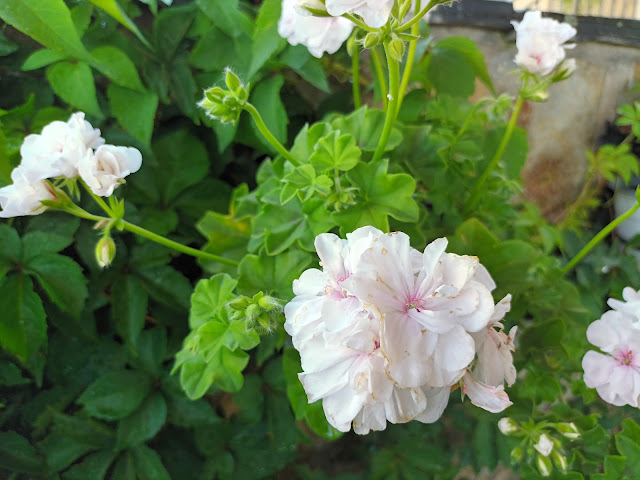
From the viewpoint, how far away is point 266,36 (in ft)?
2.54

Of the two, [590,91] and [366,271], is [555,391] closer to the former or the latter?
[366,271]

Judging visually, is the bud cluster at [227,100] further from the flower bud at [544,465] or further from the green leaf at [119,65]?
the flower bud at [544,465]

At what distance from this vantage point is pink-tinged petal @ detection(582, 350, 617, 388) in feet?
2.03

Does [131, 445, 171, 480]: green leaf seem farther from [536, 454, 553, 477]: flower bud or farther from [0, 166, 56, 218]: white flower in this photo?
[536, 454, 553, 477]: flower bud

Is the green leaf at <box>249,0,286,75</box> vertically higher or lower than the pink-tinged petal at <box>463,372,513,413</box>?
higher

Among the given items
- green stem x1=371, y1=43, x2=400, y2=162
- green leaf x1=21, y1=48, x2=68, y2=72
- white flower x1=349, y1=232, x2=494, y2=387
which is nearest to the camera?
white flower x1=349, y1=232, x2=494, y2=387

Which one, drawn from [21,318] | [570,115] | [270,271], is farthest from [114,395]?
[570,115]

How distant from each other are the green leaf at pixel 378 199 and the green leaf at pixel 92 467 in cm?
53

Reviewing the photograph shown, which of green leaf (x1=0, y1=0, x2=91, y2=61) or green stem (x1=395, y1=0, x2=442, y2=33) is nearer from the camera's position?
green stem (x1=395, y1=0, x2=442, y2=33)

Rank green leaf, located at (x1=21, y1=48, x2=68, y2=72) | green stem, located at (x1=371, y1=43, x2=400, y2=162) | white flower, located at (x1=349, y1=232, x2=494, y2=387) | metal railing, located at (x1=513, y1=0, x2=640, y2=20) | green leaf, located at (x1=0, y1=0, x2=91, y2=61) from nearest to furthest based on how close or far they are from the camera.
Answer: white flower, located at (x1=349, y1=232, x2=494, y2=387), green stem, located at (x1=371, y1=43, x2=400, y2=162), green leaf, located at (x1=0, y1=0, x2=91, y2=61), green leaf, located at (x1=21, y1=48, x2=68, y2=72), metal railing, located at (x1=513, y1=0, x2=640, y2=20)

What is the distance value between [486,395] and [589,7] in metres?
1.14

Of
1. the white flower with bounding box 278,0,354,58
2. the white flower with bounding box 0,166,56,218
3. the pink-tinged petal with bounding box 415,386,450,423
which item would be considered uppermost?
the white flower with bounding box 278,0,354,58

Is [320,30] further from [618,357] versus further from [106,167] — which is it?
[618,357]

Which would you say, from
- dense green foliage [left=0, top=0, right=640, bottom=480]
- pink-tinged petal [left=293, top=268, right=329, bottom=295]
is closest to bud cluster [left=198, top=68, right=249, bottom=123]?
dense green foliage [left=0, top=0, right=640, bottom=480]
